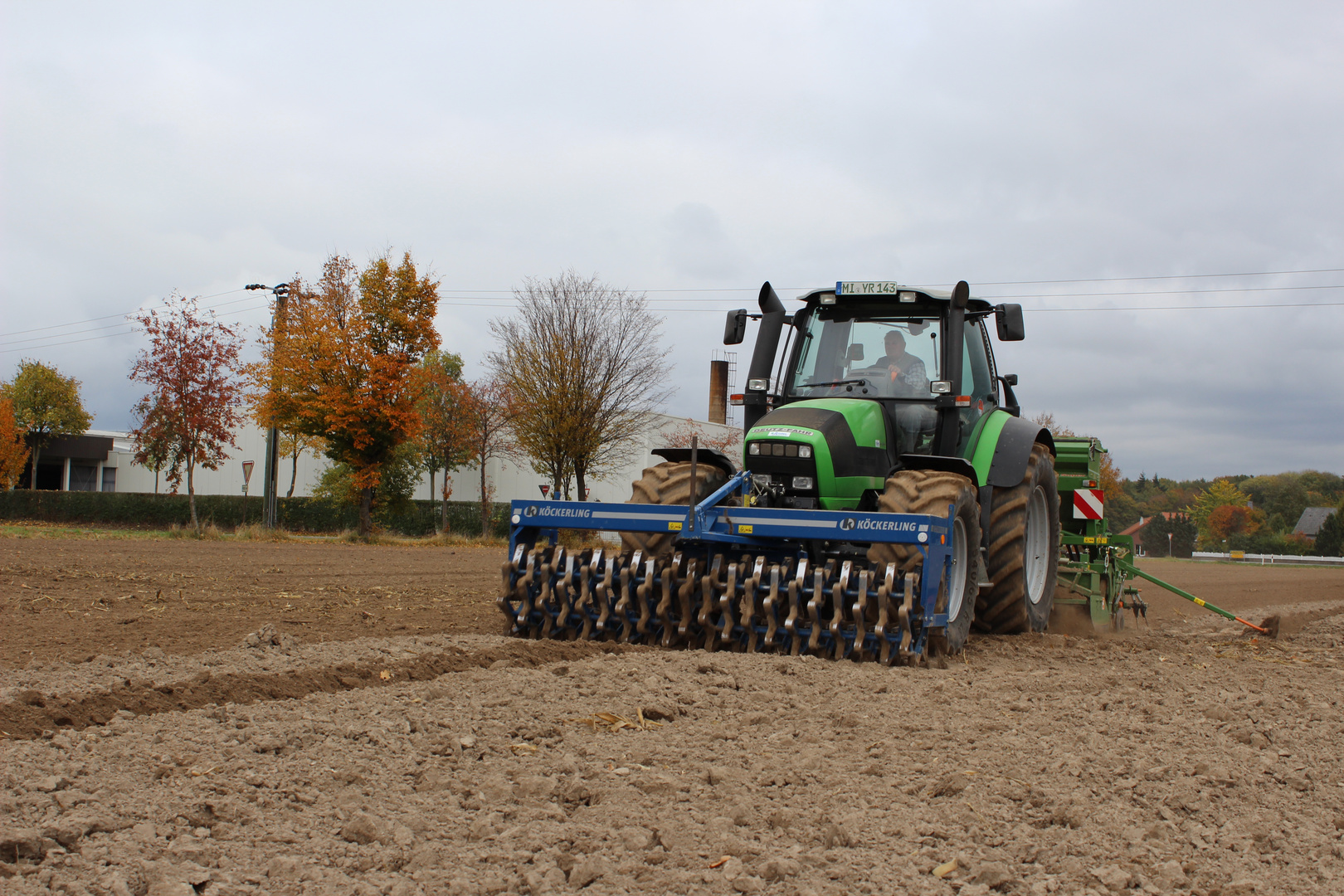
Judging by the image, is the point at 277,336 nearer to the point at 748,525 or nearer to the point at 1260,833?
the point at 748,525

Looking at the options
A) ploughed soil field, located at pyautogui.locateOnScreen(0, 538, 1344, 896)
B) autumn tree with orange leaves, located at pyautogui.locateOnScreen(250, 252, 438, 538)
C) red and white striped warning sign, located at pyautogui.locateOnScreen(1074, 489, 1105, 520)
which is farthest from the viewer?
autumn tree with orange leaves, located at pyautogui.locateOnScreen(250, 252, 438, 538)

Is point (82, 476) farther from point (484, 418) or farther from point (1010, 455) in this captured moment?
point (1010, 455)

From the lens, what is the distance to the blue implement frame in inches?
239

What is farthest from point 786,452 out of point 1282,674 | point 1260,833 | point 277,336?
point 277,336

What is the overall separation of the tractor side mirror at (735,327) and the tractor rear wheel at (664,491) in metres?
1.02

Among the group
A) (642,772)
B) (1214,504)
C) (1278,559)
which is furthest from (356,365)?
(1214,504)

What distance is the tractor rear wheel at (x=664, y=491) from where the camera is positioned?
7.24m

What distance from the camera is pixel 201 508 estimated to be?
118 feet

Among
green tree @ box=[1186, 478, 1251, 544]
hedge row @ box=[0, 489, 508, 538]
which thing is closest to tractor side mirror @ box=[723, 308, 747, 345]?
hedge row @ box=[0, 489, 508, 538]

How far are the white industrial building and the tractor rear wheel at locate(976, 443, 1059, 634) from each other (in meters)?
24.9

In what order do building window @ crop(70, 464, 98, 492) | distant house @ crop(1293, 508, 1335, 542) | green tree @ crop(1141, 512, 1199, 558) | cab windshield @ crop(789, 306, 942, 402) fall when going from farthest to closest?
distant house @ crop(1293, 508, 1335, 542) → green tree @ crop(1141, 512, 1199, 558) → building window @ crop(70, 464, 98, 492) → cab windshield @ crop(789, 306, 942, 402)

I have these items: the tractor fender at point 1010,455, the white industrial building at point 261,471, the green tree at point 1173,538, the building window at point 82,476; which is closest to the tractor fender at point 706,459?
the tractor fender at point 1010,455

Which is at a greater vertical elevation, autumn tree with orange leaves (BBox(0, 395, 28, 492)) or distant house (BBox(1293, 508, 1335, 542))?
autumn tree with orange leaves (BBox(0, 395, 28, 492))

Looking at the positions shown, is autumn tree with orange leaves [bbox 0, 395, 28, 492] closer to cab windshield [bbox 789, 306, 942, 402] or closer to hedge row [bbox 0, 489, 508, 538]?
hedge row [bbox 0, 489, 508, 538]
